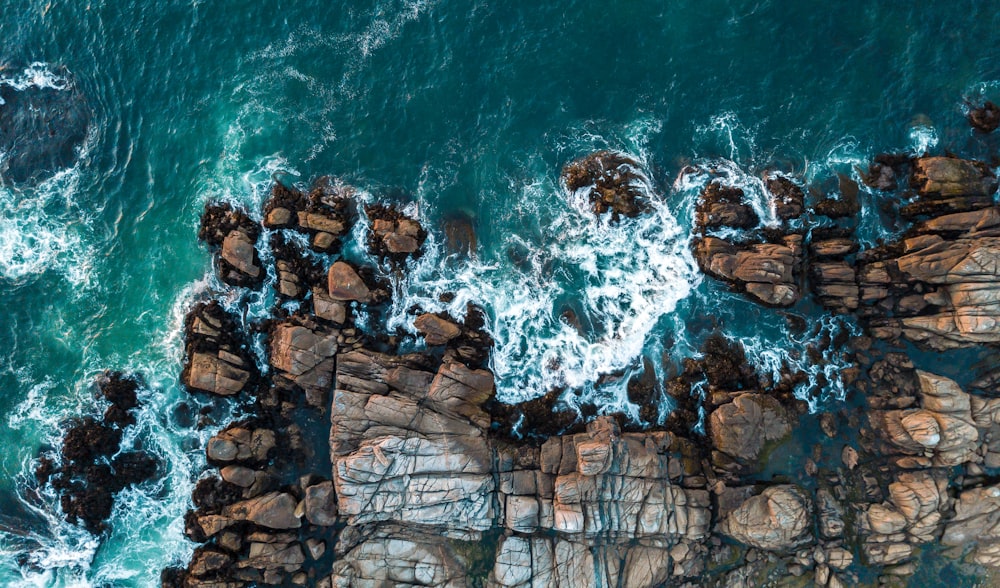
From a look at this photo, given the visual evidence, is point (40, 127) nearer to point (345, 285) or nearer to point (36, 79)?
point (36, 79)

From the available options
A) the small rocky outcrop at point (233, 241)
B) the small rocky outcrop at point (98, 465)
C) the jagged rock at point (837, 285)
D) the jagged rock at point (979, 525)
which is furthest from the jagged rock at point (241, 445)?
the jagged rock at point (979, 525)

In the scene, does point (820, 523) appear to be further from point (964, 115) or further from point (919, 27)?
point (919, 27)

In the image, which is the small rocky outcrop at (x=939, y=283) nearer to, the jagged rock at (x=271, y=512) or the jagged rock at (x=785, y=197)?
the jagged rock at (x=785, y=197)

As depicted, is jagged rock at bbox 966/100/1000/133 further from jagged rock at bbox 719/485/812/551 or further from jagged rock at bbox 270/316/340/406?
jagged rock at bbox 270/316/340/406

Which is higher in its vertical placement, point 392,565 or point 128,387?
point 128,387

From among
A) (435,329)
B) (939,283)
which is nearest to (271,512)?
(435,329)

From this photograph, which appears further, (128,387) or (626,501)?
(128,387)

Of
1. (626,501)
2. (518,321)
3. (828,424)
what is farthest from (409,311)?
(828,424)
